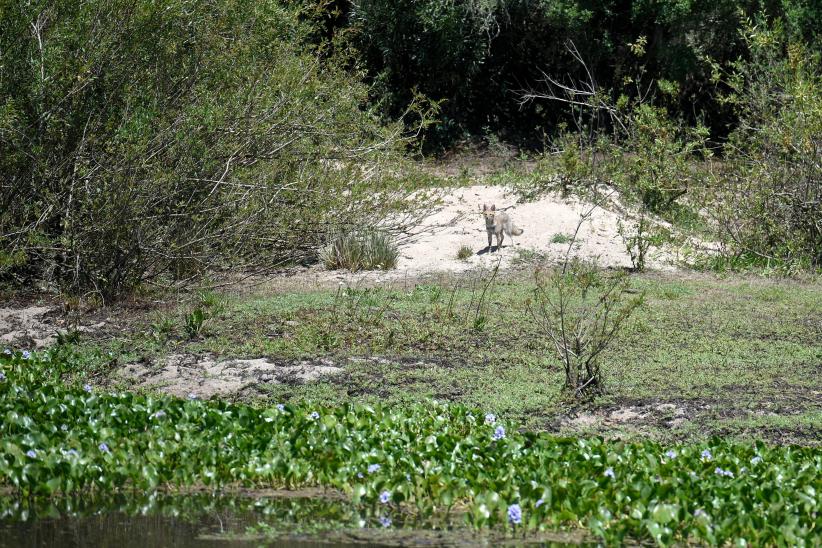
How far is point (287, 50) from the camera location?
1439 centimetres

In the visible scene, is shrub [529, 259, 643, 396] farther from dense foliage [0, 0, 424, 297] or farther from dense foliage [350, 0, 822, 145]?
dense foliage [350, 0, 822, 145]

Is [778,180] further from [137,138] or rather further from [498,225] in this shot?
[137,138]

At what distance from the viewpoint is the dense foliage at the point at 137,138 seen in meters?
11.3

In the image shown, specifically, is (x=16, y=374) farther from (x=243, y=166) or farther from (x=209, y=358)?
(x=243, y=166)

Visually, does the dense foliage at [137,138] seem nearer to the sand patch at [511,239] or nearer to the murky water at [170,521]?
the sand patch at [511,239]

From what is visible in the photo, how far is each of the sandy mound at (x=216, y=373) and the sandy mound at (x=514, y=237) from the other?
17.8ft

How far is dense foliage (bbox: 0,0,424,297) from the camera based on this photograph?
37.0 ft

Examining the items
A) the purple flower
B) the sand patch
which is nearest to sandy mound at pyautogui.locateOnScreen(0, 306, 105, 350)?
the sand patch

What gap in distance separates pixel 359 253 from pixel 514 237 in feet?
9.66

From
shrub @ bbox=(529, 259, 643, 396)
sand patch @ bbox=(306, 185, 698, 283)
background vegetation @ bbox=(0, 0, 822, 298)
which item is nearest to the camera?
shrub @ bbox=(529, 259, 643, 396)

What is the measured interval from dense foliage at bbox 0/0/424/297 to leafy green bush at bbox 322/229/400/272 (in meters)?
1.07

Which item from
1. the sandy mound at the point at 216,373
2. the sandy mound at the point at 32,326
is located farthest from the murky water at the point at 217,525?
the sandy mound at the point at 32,326

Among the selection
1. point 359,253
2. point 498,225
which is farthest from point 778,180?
point 359,253

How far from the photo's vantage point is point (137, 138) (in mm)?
11414
